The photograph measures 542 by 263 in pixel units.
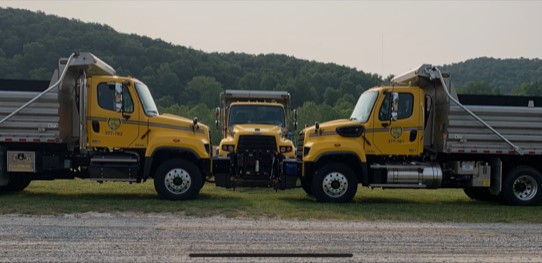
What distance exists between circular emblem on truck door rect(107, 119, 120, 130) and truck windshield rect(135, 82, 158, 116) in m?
0.72

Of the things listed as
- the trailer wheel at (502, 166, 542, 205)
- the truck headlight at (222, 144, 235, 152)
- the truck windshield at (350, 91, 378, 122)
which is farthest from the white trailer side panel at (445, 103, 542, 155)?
the truck headlight at (222, 144, 235, 152)

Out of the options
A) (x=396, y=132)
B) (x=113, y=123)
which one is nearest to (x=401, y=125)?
(x=396, y=132)

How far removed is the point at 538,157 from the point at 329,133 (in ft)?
17.9

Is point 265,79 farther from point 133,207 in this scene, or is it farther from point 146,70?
point 133,207

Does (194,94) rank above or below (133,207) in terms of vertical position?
above

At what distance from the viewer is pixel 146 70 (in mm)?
65188

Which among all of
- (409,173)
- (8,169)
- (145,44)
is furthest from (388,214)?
(145,44)

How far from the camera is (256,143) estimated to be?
47.2 feet

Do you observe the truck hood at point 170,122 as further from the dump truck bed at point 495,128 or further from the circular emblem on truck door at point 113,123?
the dump truck bed at point 495,128

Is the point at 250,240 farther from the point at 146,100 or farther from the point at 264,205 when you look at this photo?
the point at 146,100

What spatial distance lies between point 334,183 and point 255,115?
324cm

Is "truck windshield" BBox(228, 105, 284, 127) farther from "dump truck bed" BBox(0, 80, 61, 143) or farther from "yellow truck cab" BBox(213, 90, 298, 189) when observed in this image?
"dump truck bed" BBox(0, 80, 61, 143)

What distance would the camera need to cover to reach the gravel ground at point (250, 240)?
7.87m

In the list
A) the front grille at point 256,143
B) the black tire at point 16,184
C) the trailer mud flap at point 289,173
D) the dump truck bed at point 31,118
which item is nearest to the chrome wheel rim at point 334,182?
the trailer mud flap at point 289,173
